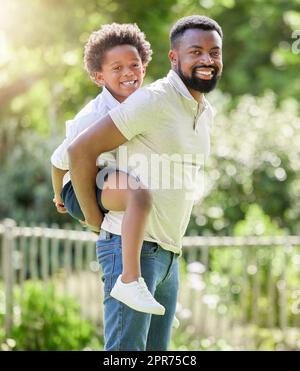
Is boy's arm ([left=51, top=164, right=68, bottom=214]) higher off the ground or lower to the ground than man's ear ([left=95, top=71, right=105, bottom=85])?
lower

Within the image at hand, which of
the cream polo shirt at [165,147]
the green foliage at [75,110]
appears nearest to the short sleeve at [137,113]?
the cream polo shirt at [165,147]

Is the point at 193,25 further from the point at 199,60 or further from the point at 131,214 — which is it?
the point at 131,214

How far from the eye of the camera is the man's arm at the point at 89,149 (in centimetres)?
271

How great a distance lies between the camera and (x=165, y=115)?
9.08 feet

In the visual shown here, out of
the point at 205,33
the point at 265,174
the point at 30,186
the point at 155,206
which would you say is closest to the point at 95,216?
the point at 155,206

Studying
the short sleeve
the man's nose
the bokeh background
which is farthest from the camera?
the bokeh background

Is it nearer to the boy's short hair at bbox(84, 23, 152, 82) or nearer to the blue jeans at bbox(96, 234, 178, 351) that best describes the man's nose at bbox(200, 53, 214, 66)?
the boy's short hair at bbox(84, 23, 152, 82)

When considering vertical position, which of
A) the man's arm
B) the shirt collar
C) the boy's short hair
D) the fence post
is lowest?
the fence post

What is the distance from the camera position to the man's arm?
8.90ft

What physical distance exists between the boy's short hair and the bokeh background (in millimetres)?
3932

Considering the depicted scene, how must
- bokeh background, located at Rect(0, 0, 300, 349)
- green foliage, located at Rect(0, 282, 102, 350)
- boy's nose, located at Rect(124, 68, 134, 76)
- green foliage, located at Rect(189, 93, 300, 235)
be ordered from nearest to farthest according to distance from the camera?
boy's nose, located at Rect(124, 68, 134, 76) < green foliage, located at Rect(0, 282, 102, 350) < green foliage, located at Rect(189, 93, 300, 235) < bokeh background, located at Rect(0, 0, 300, 349)

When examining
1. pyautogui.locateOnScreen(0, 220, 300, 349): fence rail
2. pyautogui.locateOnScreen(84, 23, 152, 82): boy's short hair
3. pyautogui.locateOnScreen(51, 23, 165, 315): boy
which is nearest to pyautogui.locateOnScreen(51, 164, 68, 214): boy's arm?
pyautogui.locateOnScreen(51, 23, 165, 315): boy

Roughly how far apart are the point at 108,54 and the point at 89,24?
8.14m

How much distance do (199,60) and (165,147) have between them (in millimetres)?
308
